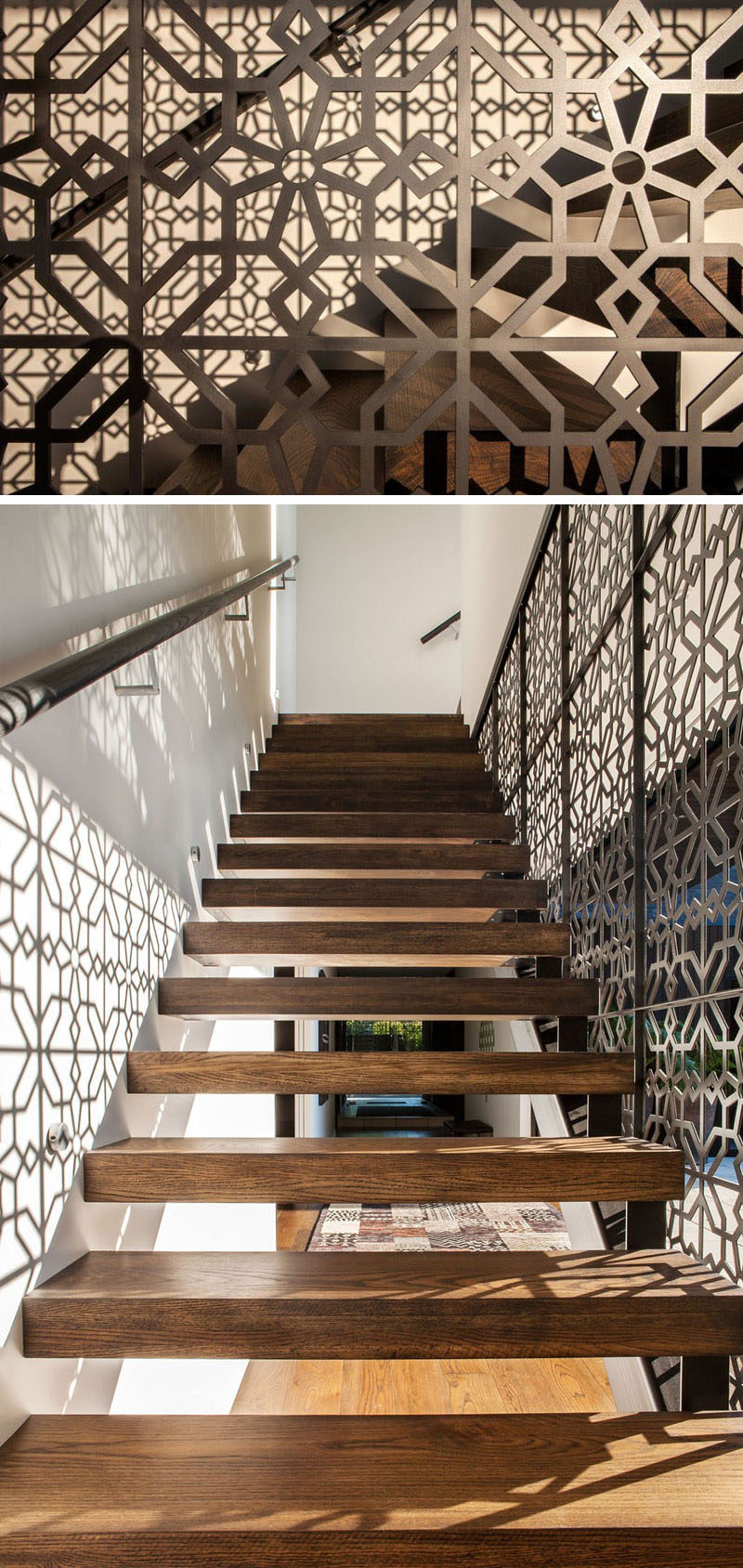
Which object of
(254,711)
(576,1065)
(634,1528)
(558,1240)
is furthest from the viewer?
(558,1240)

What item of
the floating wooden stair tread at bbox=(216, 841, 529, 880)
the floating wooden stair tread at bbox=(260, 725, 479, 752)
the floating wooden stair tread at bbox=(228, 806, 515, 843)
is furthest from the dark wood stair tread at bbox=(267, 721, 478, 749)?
the floating wooden stair tread at bbox=(216, 841, 529, 880)

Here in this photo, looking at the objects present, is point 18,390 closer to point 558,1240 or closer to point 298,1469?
point 298,1469

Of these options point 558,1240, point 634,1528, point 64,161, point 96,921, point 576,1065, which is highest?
point 64,161

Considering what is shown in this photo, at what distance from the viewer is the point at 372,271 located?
160cm

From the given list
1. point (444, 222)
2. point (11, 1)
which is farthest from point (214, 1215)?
point (11, 1)

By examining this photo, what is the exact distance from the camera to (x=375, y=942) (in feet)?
10.6

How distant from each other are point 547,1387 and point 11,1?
17.1 feet

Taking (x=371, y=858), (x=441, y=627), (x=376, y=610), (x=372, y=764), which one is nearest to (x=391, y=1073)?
(x=371, y=858)

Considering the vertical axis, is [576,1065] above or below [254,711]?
below

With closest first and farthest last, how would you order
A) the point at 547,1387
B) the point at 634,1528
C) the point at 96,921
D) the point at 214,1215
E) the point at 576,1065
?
the point at 634,1528, the point at 96,921, the point at 576,1065, the point at 214,1215, the point at 547,1387

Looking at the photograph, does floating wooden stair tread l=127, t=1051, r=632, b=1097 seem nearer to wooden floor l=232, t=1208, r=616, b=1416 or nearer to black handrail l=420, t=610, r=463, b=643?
wooden floor l=232, t=1208, r=616, b=1416

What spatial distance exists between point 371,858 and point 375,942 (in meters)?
0.83

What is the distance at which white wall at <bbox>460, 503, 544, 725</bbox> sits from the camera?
545 cm

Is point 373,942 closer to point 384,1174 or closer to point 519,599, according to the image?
point 384,1174
